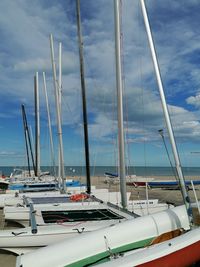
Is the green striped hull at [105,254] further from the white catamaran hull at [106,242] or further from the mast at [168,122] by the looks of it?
the mast at [168,122]

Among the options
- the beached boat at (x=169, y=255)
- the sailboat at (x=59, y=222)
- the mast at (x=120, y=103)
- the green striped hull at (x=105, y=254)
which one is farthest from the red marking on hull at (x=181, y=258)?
the mast at (x=120, y=103)

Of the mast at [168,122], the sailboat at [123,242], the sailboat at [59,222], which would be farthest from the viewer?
the sailboat at [59,222]

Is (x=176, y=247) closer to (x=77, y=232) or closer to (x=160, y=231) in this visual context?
(x=160, y=231)

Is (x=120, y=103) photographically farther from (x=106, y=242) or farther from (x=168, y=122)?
(x=106, y=242)

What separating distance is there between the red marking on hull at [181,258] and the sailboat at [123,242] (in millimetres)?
16

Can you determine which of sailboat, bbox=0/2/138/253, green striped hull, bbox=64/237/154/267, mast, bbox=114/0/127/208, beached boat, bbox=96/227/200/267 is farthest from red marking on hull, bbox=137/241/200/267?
mast, bbox=114/0/127/208

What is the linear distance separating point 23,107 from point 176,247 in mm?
35995

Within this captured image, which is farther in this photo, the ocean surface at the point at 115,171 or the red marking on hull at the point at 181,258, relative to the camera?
the ocean surface at the point at 115,171

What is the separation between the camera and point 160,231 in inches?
259

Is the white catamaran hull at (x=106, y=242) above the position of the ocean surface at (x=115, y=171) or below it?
below

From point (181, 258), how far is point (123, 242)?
1.32 metres

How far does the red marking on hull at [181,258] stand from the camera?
4890 millimetres

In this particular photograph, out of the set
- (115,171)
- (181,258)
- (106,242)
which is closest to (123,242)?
(106,242)

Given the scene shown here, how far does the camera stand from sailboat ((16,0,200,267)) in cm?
538
